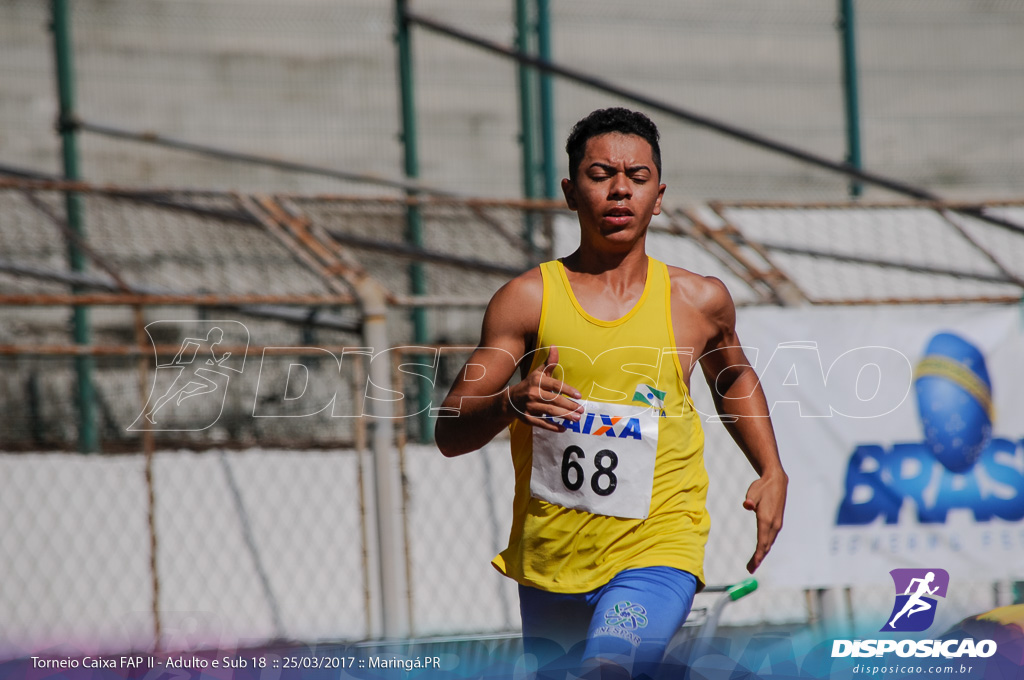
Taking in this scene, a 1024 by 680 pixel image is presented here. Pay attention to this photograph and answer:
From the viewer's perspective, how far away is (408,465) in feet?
19.3

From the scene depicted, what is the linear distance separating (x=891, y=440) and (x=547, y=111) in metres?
3.97

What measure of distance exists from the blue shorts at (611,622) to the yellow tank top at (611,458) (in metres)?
0.04

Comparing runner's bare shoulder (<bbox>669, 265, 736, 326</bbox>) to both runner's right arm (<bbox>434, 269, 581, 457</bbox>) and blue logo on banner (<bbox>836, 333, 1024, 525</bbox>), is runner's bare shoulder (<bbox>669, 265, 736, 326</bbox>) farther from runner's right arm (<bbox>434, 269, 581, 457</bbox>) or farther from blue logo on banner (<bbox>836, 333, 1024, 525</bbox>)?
blue logo on banner (<bbox>836, 333, 1024, 525</bbox>)

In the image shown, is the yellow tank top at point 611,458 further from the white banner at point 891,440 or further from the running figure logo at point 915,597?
the white banner at point 891,440

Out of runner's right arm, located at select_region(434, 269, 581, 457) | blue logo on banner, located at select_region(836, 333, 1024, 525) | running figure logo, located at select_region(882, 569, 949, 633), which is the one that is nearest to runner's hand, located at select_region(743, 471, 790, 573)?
runner's right arm, located at select_region(434, 269, 581, 457)

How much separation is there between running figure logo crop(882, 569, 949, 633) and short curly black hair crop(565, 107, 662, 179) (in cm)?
254

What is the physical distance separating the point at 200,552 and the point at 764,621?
303 centimetres

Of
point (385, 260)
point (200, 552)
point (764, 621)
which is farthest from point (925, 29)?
point (200, 552)

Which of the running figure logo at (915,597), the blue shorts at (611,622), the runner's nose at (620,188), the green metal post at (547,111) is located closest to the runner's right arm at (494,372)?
the runner's nose at (620,188)

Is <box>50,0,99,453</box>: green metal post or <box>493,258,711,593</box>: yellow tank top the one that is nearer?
<box>493,258,711,593</box>: yellow tank top

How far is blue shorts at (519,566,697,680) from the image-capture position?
2.47 meters

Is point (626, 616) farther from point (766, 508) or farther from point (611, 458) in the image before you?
point (766, 508)

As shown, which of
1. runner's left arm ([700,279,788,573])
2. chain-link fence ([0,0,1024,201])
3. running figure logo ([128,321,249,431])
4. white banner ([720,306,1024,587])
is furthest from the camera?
chain-link fence ([0,0,1024,201])

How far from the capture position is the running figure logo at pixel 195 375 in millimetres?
5703
